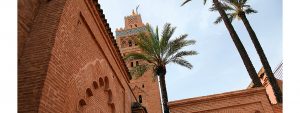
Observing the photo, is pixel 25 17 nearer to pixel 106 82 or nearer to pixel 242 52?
pixel 106 82

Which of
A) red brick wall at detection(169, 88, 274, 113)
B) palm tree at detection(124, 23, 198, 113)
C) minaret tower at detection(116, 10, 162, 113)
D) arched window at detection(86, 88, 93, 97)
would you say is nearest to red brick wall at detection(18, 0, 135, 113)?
arched window at detection(86, 88, 93, 97)

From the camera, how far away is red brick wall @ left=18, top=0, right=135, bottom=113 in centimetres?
438

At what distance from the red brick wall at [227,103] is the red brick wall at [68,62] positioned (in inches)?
130

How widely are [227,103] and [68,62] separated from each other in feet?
26.2

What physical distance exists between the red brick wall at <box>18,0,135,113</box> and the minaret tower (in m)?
17.0

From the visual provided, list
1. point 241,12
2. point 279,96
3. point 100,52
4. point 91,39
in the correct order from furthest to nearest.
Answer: point 241,12 < point 279,96 < point 100,52 < point 91,39

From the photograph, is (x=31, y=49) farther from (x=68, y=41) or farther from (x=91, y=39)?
(x=91, y=39)

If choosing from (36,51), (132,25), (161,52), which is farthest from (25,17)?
(132,25)

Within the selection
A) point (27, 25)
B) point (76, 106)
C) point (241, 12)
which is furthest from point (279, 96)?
point (27, 25)

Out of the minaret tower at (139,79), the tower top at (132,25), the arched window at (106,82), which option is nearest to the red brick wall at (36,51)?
the arched window at (106,82)

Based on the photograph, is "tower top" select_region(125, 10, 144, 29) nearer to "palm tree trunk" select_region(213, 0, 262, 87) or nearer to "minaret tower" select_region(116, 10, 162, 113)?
Result: "minaret tower" select_region(116, 10, 162, 113)

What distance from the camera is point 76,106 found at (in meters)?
6.13

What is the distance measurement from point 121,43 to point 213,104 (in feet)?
90.8

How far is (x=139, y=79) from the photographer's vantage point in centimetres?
3378
